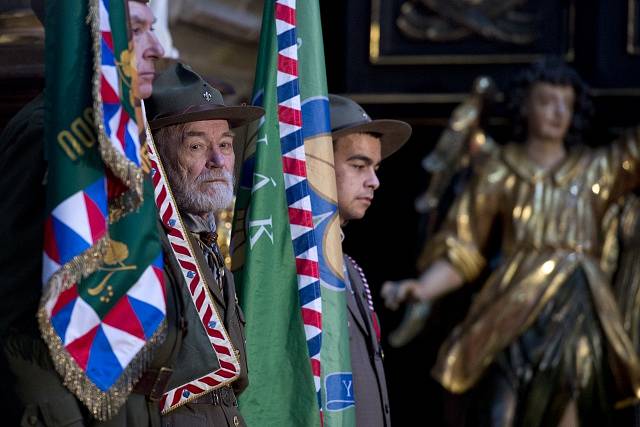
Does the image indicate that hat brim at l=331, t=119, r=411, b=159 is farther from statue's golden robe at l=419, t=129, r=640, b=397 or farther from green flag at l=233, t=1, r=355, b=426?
statue's golden robe at l=419, t=129, r=640, b=397

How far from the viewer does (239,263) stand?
355 cm

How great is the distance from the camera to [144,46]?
3361mm

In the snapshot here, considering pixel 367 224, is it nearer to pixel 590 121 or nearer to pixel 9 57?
pixel 590 121

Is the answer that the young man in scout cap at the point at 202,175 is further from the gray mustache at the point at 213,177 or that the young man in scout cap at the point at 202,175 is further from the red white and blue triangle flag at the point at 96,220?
the red white and blue triangle flag at the point at 96,220

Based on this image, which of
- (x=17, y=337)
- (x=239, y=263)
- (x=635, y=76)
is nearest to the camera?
(x=17, y=337)

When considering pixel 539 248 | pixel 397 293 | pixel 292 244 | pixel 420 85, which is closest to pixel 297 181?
pixel 292 244

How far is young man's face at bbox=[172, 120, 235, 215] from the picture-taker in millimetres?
3264

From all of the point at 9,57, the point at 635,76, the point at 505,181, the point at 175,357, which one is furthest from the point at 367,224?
the point at 175,357

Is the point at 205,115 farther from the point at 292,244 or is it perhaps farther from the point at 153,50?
the point at 292,244

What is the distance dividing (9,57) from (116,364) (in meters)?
1.42

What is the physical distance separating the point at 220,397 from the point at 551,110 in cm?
398

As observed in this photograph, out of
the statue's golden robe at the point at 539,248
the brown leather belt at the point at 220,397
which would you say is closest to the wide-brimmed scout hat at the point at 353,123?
the brown leather belt at the point at 220,397

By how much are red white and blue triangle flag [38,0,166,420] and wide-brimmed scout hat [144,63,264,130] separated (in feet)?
2.02

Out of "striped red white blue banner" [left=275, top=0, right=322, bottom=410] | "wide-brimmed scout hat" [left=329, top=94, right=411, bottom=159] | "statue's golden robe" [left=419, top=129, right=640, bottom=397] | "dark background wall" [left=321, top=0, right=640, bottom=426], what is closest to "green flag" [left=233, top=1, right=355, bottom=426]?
"striped red white blue banner" [left=275, top=0, right=322, bottom=410]
